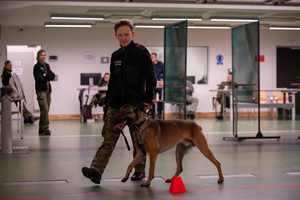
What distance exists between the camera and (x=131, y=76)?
386 centimetres

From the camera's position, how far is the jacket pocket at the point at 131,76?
12.7 ft

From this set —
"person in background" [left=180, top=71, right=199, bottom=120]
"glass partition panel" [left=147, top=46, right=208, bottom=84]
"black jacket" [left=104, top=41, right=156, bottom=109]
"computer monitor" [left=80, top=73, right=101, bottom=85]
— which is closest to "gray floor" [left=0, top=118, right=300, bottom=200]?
"black jacket" [left=104, top=41, right=156, bottom=109]

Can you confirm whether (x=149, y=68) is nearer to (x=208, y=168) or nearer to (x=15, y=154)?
(x=208, y=168)

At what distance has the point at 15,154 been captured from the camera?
6.03 meters

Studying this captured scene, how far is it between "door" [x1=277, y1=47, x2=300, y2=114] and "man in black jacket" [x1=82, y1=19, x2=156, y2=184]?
13273mm

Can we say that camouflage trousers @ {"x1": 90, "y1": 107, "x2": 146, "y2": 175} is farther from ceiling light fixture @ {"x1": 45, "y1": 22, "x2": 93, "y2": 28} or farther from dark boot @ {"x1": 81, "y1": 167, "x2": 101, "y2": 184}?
ceiling light fixture @ {"x1": 45, "y1": 22, "x2": 93, "y2": 28}

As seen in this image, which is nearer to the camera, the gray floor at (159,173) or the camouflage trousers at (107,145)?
the gray floor at (159,173)

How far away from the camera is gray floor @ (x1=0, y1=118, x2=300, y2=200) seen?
3570 mm

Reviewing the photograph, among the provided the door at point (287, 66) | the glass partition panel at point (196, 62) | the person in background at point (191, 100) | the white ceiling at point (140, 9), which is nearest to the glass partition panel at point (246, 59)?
the white ceiling at point (140, 9)

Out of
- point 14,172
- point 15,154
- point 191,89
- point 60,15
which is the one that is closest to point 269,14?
point 191,89

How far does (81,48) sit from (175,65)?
765cm

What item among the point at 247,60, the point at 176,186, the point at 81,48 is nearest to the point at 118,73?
the point at 176,186

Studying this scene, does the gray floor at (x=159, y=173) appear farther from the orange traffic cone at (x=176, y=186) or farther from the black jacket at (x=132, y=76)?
the black jacket at (x=132, y=76)

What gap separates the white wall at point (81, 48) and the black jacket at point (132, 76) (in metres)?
10.9
